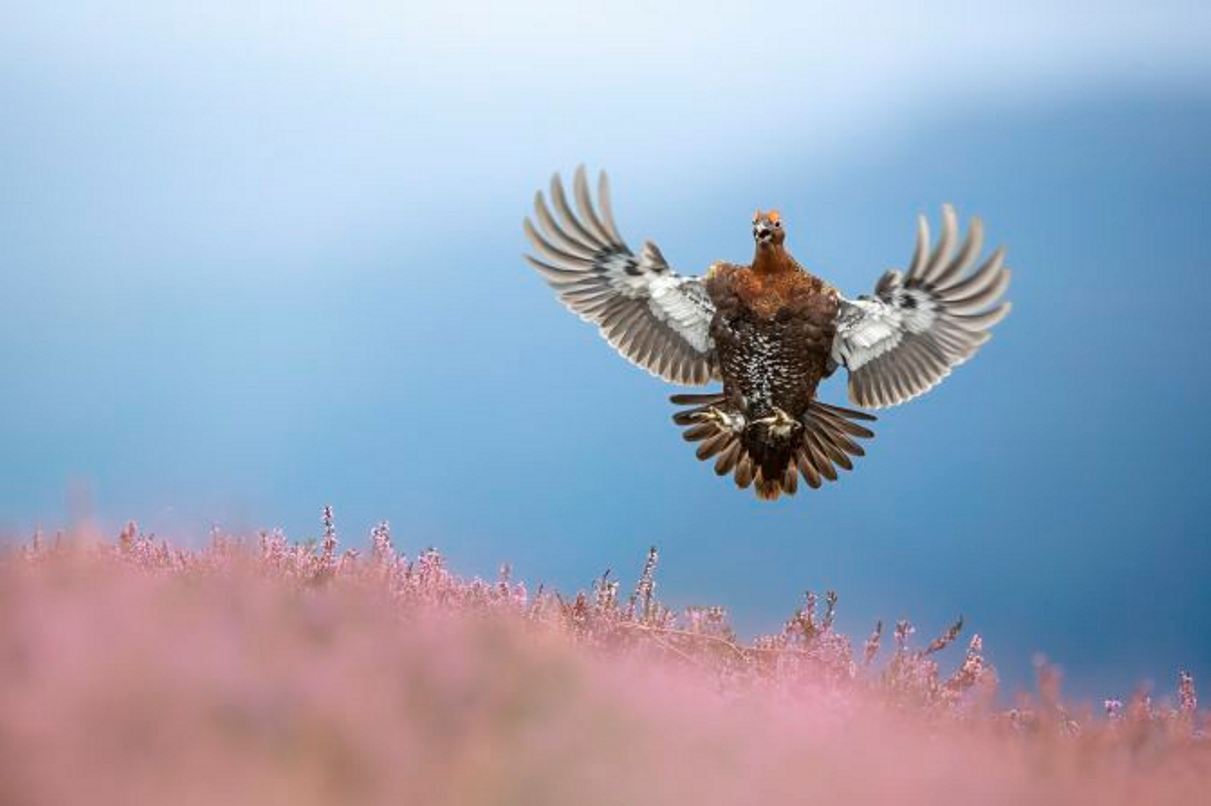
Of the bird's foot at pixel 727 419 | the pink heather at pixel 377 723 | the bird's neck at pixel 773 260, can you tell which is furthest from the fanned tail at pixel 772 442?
the pink heather at pixel 377 723

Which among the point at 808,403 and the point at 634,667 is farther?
the point at 808,403

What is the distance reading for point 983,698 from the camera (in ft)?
15.8

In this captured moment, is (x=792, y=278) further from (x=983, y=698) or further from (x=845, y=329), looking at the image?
(x=983, y=698)

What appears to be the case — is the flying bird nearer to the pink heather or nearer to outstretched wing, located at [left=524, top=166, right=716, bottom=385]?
outstretched wing, located at [left=524, top=166, right=716, bottom=385]

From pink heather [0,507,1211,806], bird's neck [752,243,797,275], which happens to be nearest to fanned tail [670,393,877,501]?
bird's neck [752,243,797,275]

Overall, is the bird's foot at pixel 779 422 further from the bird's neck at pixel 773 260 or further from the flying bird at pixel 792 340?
the bird's neck at pixel 773 260

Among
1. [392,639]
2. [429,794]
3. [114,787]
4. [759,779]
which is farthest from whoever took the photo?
[392,639]

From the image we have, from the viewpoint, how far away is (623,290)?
24.8ft

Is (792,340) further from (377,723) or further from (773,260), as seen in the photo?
(377,723)

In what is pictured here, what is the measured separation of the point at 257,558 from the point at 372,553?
42 centimetres

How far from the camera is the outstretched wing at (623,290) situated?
23.7 feet

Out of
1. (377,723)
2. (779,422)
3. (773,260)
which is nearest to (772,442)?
(779,422)

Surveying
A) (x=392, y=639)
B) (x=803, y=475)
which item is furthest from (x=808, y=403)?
(x=392, y=639)

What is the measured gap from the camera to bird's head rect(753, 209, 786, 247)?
21.5ft
